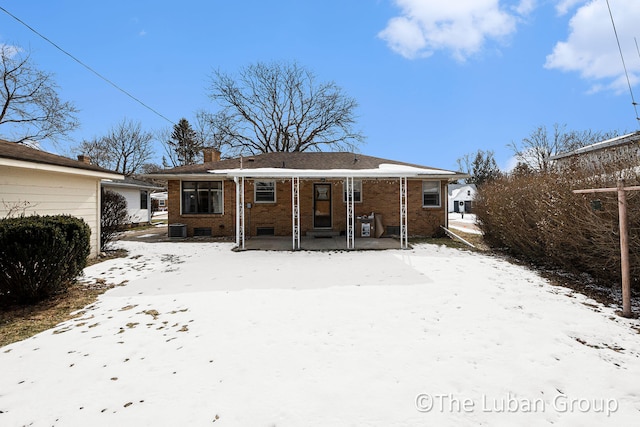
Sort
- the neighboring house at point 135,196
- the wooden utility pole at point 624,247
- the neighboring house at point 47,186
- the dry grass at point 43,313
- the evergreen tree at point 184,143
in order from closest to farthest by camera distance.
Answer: the dry grass at point 43,313
the wooden utility pole at point 624,247
the neighboring house at point 47,186
the neighboring house at point 135,196
the evergreen tree at point 184,143

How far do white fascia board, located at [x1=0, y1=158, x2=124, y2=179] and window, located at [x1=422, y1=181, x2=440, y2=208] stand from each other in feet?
39.2

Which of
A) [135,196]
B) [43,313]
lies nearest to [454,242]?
[43,313]

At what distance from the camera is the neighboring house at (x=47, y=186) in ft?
20.7

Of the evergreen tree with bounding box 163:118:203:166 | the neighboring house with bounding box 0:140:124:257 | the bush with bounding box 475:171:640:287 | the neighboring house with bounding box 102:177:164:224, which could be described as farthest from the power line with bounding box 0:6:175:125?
the evergreen tree with bounding box 163:118:203:166

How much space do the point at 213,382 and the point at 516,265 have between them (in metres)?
8.04

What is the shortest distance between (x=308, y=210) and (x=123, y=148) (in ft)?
122

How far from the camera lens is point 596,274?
6.05m

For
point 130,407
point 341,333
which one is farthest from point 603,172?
point 130,407

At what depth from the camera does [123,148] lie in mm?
39375

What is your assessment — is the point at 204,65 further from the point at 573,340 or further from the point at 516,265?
the point at 573,340

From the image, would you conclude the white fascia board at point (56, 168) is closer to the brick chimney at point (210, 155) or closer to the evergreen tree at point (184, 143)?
the brick chimney at point (210, 155)

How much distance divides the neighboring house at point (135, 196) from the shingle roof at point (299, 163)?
8.22 meters

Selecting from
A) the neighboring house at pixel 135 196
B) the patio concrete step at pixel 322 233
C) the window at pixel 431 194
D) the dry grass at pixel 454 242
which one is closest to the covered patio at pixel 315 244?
the patio concrete step at pixel 322 233

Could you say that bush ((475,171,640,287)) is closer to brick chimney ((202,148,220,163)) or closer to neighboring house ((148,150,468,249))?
neighboring house ((148,150,468,249))
